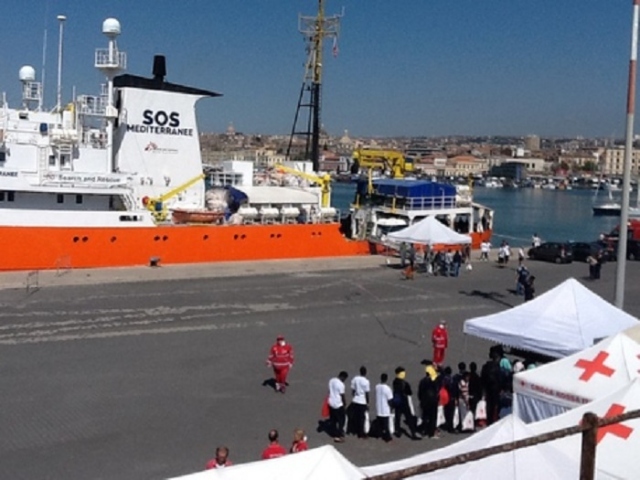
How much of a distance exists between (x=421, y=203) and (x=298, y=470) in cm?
2760

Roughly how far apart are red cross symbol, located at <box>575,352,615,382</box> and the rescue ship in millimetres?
18960

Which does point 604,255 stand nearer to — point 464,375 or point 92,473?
point 464,375

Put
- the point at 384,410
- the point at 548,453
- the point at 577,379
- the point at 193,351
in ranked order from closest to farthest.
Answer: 1. the point at 548,453
2. the point at 577,379
3. the point at 384,410
4. the point at 193,351

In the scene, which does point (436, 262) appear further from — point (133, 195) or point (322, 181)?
point (133, 195)

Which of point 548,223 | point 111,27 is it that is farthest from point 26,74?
point 548,223

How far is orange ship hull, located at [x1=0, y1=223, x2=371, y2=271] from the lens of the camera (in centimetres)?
2389

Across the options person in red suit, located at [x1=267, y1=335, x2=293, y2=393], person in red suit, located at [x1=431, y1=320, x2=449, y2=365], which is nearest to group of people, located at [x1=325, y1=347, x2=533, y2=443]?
person in red suit, located at [x1=267, y1=335, x2=293, y2=393]

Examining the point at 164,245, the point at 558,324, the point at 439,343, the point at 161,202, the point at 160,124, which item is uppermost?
the point at 160,124

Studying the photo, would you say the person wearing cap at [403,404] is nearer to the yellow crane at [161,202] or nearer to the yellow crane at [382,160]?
the yellow crane at [161,202]

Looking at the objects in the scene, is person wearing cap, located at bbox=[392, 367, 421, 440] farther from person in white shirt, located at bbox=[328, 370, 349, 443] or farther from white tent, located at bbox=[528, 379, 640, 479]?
white tent, located at bbox=[528, 379, 640, 479]

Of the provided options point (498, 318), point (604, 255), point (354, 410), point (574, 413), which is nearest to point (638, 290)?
point (604, 255)

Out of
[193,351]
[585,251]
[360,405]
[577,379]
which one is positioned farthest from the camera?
[585,251]

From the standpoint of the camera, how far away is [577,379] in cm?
889

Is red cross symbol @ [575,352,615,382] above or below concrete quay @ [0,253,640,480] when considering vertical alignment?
above
